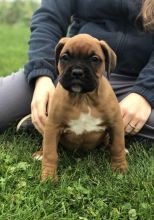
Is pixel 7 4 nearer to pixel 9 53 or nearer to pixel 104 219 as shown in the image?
pixel 9 53

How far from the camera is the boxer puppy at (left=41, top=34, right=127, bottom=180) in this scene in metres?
3.10

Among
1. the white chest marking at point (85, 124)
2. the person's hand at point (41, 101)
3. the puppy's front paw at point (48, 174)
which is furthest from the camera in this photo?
the person's hand at point (41, 101)

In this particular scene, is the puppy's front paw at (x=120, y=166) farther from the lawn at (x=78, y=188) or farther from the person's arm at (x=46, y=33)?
the person's arm at (x=46, y=33)

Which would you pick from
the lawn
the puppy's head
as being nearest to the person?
the lawn

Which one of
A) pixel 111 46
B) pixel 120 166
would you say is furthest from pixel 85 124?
pixel 111 46

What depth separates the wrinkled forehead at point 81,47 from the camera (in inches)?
122

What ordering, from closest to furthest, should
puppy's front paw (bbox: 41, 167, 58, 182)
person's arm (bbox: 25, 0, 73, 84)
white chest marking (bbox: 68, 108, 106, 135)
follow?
puppy's front paw (bbox: 41, 167, 58, 182), white chest marking (bbox: 68, 108, 106, 135), person's arm (bbox: 25, 0, 73, 84)

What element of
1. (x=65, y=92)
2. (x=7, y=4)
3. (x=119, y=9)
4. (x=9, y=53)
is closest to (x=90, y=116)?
(x=65, y=92)

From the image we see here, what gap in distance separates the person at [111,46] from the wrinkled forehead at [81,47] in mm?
615

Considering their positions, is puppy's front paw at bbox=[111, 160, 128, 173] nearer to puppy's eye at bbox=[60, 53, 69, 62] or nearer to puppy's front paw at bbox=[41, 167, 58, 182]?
puppy's front paw at bbox=[41, 167, 58, 182]

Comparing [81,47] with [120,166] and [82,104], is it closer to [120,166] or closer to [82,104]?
[82,104]

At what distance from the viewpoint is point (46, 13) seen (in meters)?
4.09

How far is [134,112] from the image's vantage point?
3.64m

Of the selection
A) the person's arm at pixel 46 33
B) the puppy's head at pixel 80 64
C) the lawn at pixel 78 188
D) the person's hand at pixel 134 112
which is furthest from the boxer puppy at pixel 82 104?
the person's arm at pixel 46 33
